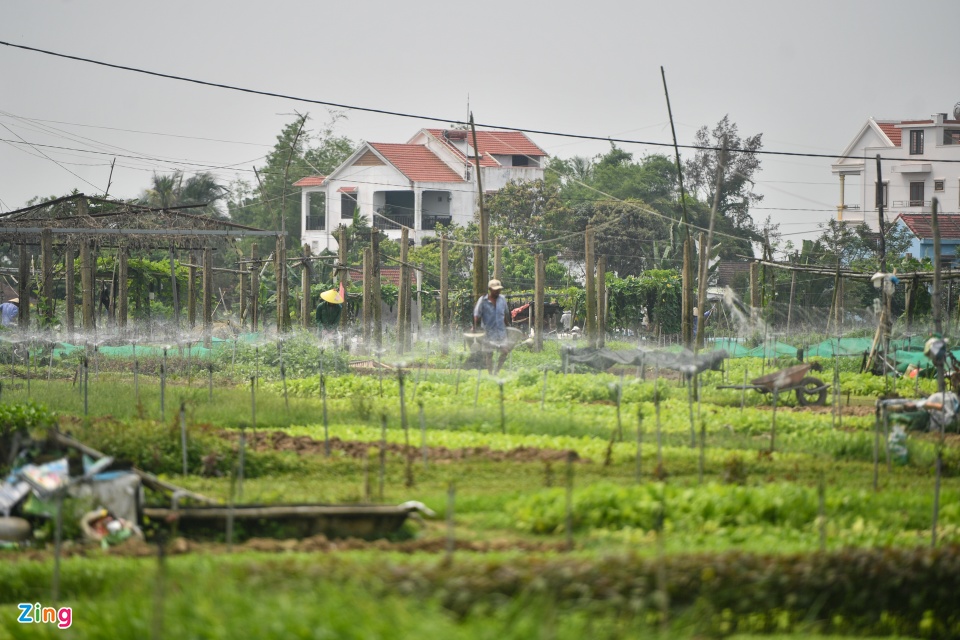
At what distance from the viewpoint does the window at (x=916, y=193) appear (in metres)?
62.5

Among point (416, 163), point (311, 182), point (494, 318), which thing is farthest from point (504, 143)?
point (494, 318)

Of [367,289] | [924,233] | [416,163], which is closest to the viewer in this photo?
[367,289]

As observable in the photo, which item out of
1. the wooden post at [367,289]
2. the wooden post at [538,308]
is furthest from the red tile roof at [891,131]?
the wooden post at [367,289]

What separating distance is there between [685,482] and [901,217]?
4678 centimetres

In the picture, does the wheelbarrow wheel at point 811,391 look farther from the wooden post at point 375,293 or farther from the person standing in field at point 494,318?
the wooden post at point 375,293

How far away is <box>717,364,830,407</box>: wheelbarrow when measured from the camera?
18734 millimetres

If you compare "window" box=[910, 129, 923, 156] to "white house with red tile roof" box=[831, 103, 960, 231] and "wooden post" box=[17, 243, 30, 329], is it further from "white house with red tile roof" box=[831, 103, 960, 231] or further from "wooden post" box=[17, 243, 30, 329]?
"wooden post" box=[17, 243, 30, 329]

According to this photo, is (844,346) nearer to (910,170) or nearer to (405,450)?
(405,450)

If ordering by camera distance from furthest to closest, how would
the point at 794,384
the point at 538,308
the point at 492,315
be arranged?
the point at 538,308
the point at 492,315
the point at 794,384

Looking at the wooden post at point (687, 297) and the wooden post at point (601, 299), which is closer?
the wooden post at point (687, 297)

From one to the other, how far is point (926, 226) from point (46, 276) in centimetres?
4077

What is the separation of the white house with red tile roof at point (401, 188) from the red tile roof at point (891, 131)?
20.8 m

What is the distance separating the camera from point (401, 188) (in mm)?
59375

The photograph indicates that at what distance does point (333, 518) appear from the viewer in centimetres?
907
